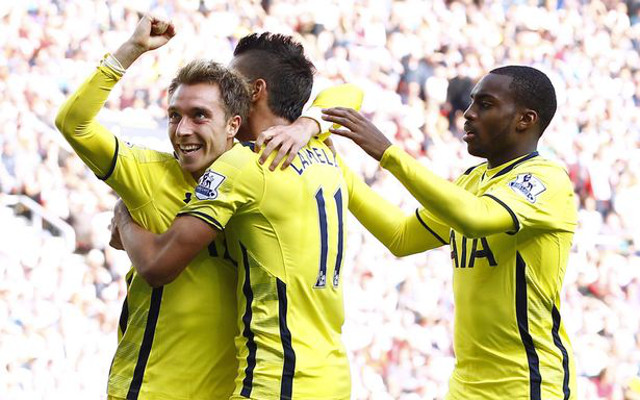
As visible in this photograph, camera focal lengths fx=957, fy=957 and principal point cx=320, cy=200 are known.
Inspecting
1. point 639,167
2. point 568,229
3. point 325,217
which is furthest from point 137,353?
point 639,167

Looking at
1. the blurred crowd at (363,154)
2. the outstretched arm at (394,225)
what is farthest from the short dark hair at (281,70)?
the blurred crowd at (363,154)

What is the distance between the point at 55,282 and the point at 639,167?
6.50 metres

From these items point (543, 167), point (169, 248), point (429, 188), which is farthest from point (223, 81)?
point (543, 167)

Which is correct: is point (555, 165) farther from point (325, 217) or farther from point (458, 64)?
point (458, 64)

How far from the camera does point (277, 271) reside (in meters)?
2.89

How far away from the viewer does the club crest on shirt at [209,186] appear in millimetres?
2832

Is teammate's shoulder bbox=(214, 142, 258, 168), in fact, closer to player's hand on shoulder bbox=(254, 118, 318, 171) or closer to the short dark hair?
player's hand on shoulder bbox=(254, 118, 318, 171)

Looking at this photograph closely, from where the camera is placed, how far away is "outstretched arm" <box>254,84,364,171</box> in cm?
293

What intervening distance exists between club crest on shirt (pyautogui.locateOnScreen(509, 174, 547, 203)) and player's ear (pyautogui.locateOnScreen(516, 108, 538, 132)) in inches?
10.9

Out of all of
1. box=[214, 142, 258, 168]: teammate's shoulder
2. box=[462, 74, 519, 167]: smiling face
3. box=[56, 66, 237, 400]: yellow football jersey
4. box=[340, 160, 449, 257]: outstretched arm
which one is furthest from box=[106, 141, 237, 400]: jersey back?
box=[462, 74, 519, 167]: smiling face

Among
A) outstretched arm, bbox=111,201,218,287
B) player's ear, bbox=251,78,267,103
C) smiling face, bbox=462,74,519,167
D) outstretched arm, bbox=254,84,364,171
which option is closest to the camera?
outstretched arm, bbox=111,201,218,287

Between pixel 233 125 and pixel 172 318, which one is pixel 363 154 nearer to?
pixel 233 125

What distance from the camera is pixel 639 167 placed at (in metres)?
10.7

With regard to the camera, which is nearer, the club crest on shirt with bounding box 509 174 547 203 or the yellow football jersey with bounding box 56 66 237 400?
the yellow football jersey with bounding box 56 66 237 400
